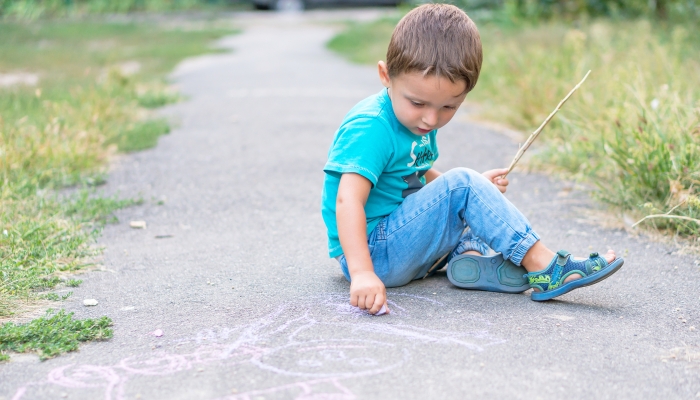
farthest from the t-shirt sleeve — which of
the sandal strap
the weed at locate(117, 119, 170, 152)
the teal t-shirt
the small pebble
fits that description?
the weed at locate(117, 119, 170, 152)

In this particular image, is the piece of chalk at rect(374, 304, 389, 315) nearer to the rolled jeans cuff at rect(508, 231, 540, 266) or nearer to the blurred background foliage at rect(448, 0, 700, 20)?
the rolled jeans cuff at rect(508, 231, 540, 266)

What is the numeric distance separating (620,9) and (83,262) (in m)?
8.85

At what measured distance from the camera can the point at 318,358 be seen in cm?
228

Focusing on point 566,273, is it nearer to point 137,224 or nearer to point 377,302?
point 377,302

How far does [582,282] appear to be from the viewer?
8.70ft

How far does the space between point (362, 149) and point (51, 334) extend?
115cm

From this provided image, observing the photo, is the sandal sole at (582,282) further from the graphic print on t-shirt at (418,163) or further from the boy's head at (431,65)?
the boy's head at (431,65)

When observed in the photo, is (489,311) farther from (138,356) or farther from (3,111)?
(3,111)

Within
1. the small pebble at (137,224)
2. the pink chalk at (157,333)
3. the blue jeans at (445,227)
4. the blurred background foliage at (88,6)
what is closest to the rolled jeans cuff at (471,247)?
the blue jeans at (445,227)

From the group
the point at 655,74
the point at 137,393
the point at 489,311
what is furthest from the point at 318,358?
the point at 655,74

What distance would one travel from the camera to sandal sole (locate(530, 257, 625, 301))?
8.56ft

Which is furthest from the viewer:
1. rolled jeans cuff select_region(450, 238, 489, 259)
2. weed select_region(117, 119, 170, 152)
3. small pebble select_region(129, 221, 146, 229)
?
weed select_region(117, 119, 170, 152)

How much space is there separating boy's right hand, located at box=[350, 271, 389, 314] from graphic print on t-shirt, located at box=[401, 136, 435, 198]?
1.56 ft

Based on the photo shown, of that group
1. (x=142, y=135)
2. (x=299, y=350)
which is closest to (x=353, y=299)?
(x=299, y=350)
